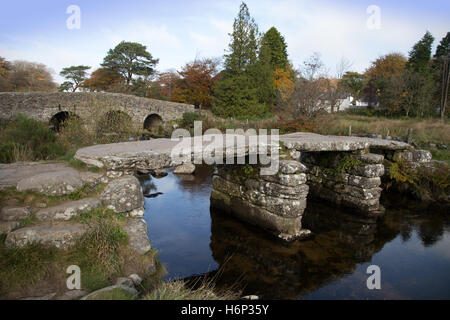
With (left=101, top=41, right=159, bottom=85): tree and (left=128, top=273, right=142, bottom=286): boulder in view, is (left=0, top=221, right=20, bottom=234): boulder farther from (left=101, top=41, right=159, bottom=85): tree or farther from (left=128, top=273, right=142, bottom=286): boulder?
(left=101, top=41, right=159, bottom=85): tree

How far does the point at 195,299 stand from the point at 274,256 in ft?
9.37

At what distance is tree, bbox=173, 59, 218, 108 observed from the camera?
27812mm

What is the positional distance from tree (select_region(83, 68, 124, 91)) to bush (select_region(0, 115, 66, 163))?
24850 millimetres

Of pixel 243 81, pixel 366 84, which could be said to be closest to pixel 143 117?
Result: pixel 243 81

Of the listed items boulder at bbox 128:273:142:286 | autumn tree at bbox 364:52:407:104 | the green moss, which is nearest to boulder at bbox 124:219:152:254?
boulder at bbox 128:273:142:286

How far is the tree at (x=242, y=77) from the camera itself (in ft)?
82.5

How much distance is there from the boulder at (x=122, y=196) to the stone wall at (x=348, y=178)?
6.12 meters

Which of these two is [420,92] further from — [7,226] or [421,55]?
[7,226]

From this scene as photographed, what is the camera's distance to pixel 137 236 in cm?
355

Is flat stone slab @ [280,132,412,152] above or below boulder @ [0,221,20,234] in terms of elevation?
above

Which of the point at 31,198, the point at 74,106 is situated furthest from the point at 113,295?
the point at 74,106

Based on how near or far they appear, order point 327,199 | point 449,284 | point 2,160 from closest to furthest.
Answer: point 449,284
point 2,160
point 327,199

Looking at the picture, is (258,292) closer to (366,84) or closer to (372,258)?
(372,258)
